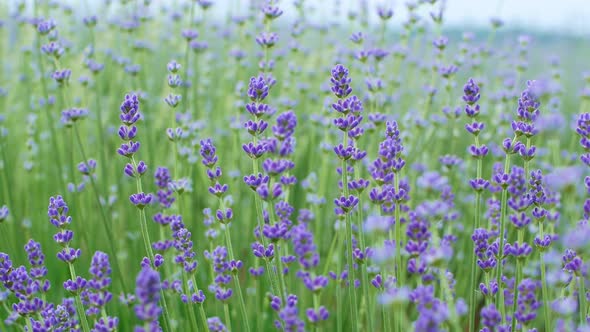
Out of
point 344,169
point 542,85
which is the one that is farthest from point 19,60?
point 542,85

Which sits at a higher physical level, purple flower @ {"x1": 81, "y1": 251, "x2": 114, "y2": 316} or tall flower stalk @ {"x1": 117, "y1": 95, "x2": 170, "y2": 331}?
tall flower stalk @ {"x1": 117, "y1": 95, "x2": 170, "y2": 331}

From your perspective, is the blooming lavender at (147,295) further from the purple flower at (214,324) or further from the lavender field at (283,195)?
the purple flower at (214,324)

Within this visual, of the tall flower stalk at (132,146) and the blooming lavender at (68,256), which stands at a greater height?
the tall flower stalk at (132,146)

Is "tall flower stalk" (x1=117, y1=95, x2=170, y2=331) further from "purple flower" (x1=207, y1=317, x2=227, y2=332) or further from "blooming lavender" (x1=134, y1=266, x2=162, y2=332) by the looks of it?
"blooming lavender" (x1=134, y1=266, x2=162, y2=332)

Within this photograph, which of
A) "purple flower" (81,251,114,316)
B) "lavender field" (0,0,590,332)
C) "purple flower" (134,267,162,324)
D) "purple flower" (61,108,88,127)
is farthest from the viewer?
"purple flower" (61,108,88,127)

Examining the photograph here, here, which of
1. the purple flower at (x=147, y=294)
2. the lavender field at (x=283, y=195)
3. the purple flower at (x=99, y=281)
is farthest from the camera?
the lavender field at (x=283, y=195)

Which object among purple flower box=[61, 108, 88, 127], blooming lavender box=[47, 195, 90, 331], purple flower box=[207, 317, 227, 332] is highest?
purple flower box=[61, 108, 88, 127]

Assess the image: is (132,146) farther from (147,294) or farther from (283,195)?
(283,195)

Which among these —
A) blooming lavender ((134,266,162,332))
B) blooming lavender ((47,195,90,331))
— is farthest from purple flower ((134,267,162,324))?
blooming lavender ((47,195,90,331))

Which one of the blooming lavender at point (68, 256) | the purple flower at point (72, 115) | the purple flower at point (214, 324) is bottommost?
the purple flower at point (214, 324)

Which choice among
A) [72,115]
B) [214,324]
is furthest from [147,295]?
[72,115]

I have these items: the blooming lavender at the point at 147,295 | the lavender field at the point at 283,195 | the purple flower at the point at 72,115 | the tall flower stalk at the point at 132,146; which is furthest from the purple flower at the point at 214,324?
the purple flower at the point at 72,115
